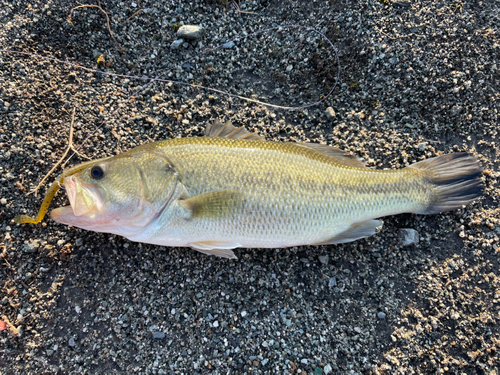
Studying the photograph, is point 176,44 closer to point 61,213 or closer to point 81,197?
point 81,197

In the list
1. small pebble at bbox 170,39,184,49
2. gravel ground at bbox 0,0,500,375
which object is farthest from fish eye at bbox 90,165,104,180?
small pebble at bbox 170,39,184,49

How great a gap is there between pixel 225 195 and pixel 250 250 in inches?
28.5

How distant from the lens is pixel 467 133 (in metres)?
2.85

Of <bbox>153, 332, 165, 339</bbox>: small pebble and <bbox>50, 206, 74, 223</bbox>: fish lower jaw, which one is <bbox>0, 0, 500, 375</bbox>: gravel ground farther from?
<bbox>50, 206, 74, 223</bbox>: fish lower jaw

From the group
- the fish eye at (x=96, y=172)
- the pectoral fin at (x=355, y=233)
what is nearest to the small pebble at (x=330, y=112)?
the pectoral fin at (x=355, y=233)

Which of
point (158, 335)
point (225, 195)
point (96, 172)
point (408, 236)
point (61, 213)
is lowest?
point (158, 335)

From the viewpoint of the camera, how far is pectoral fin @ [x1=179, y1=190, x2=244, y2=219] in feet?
7.09

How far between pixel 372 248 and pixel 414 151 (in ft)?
3.62

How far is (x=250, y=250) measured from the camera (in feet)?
8.58

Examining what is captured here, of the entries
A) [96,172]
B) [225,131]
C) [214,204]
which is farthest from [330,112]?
[96,172]

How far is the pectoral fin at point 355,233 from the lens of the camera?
2.43m

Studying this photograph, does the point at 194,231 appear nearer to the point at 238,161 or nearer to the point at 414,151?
the point at 238,161

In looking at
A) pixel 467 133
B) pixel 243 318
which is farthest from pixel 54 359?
pixel 467 133

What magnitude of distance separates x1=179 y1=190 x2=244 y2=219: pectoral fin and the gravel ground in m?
0.63
